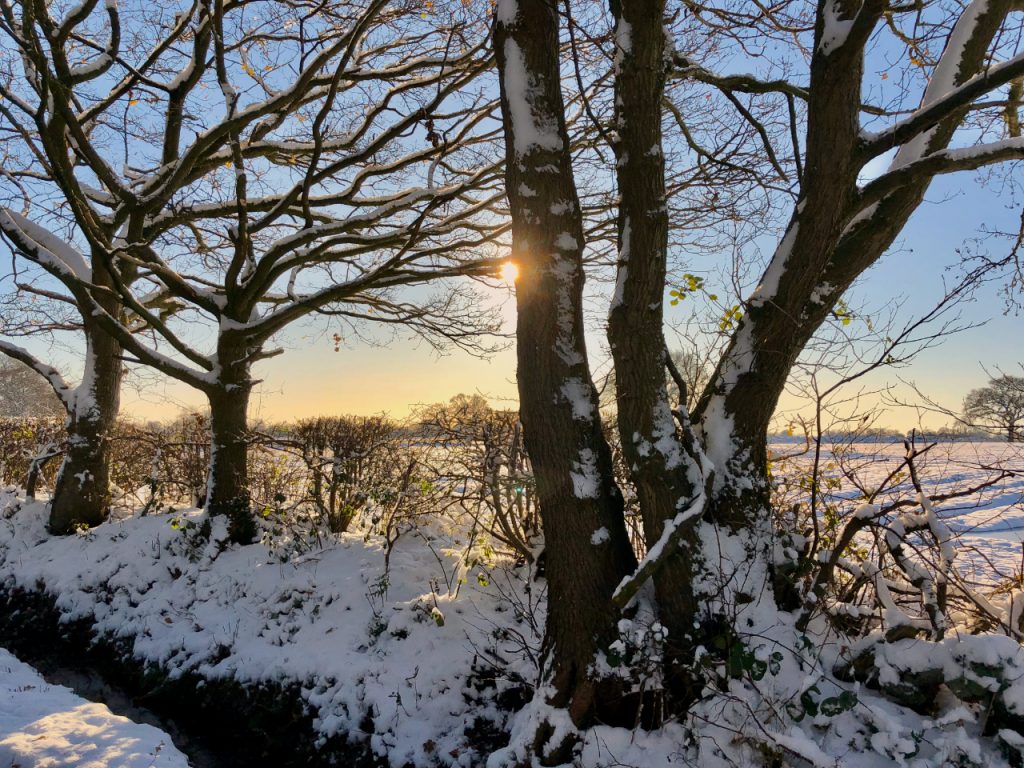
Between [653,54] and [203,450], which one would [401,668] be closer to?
[653,54]

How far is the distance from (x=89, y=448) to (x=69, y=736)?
5.46 m

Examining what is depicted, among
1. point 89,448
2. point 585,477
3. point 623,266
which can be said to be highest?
point 623,266

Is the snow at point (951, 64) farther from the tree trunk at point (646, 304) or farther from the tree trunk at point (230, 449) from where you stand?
the tree trunk at point (230, 449)

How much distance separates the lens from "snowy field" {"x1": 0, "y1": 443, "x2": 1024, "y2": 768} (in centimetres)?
332

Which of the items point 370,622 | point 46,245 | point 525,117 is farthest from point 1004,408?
point 46,245

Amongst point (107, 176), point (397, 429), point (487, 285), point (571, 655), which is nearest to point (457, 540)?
point (397, 429)

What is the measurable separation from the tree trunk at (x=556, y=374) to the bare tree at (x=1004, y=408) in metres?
2.04

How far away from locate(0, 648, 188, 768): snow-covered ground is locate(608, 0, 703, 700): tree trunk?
11.1 feet

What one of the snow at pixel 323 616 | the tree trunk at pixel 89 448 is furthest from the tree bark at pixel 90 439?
the snow at pixel 323 616

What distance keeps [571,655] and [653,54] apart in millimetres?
3393

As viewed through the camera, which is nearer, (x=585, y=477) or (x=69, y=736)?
(x=585, y=477)

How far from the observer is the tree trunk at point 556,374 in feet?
9.93

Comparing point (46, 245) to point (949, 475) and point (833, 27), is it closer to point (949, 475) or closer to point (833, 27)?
point (833, 27)

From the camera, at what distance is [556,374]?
3.11m
